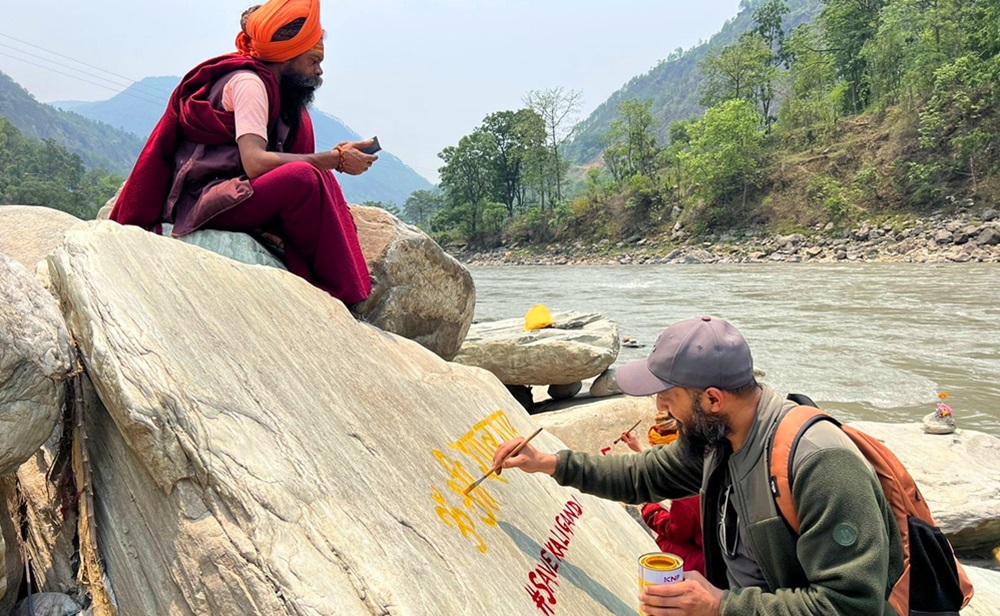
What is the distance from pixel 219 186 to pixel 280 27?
80cm

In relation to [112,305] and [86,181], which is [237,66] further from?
[86,181]

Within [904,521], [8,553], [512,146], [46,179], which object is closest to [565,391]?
[904,521]

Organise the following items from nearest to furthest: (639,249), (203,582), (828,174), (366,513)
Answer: (203,582) → (366,513) → (828,174) → (639,249)

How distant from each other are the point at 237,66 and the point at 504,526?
235cm

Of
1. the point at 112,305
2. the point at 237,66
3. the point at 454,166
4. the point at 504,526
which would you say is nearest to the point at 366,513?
the point at 504,526

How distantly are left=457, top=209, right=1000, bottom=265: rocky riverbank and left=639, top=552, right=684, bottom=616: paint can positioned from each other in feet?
80.8

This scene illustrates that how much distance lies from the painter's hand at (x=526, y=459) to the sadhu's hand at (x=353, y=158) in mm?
1475

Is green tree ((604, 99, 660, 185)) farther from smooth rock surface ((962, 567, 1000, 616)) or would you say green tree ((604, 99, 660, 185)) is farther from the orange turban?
the orange turban

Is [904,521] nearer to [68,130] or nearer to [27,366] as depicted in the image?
[27,366]

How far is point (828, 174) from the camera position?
3569 cm

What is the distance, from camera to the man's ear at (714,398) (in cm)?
197

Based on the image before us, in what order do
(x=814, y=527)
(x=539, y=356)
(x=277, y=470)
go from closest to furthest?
(x=814, y=527) → (x=277, y=470) → (x=539, y=356)

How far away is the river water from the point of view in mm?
8016

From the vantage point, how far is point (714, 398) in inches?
78.0
